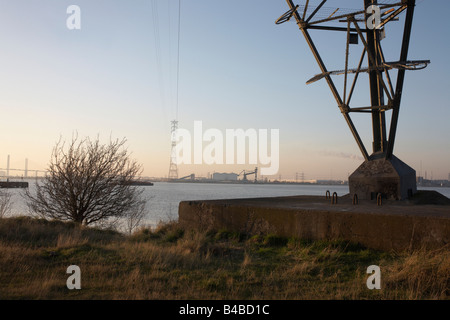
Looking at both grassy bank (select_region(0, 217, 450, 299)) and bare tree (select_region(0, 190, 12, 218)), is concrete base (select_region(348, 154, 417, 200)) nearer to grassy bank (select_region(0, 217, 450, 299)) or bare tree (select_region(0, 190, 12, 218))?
grassy bank (select_region(0, 217, 450, 299))

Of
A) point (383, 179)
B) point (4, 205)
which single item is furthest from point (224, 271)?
point (4, 205)

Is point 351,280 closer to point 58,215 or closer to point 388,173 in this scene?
point 388,173

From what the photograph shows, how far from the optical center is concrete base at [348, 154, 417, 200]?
998 centimetres

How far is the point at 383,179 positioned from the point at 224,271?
21.4ft

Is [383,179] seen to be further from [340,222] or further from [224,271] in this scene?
[224,271]

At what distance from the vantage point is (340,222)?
23.4 feet

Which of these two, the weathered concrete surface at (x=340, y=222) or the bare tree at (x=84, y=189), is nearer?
the weathered concrete surface at (x=340, y=222)

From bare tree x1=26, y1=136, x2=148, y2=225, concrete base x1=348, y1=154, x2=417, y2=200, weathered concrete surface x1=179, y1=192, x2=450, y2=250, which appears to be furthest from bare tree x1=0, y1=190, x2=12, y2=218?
Answer: concrete base x1=348, y1=154, x2=417, y2=200

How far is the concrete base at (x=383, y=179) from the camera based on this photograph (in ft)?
32.7

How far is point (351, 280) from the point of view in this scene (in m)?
5.03

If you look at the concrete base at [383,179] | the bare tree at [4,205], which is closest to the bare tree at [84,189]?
the bare tree at [4,205]

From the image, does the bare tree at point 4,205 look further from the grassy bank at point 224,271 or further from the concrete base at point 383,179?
the concrete base at point 383,179

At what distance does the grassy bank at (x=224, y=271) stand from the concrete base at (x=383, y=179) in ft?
12.9
